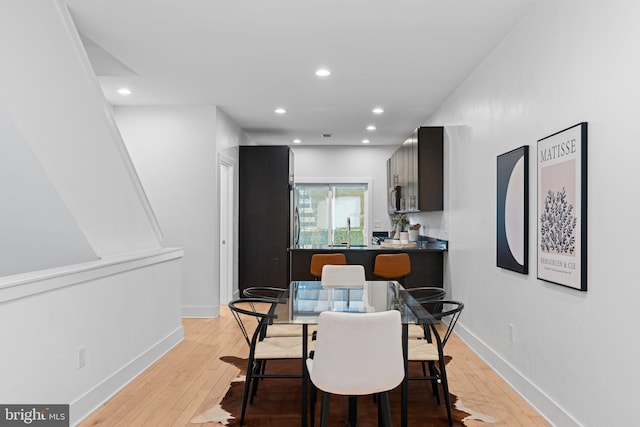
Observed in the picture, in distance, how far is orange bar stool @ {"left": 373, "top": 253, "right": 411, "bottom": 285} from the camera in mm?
5602

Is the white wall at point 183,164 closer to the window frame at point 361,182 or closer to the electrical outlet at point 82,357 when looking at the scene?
the electrical outlet at point 82,357

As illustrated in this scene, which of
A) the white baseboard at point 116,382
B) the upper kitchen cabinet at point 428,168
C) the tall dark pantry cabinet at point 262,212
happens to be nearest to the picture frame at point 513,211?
the upper kitchen cabinet at point 428,168

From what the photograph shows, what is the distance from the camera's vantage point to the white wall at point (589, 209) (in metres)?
2.27

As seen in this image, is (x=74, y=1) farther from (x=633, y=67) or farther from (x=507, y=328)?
(x=507, y=328)

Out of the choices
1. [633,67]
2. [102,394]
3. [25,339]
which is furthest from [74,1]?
[633,67]

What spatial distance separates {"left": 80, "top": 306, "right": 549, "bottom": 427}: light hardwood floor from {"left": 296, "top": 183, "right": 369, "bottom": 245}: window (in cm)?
479

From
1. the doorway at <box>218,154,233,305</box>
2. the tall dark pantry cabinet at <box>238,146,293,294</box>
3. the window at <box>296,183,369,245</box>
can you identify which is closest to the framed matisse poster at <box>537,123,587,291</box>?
the tall dark pantry cabinet at <box>238,146,293,294</box>

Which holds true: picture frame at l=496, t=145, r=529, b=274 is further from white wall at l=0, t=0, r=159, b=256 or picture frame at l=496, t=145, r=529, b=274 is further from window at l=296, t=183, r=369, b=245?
window at l=296, t=183, r=369, b=245

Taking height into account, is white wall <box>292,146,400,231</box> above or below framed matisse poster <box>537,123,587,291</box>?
above

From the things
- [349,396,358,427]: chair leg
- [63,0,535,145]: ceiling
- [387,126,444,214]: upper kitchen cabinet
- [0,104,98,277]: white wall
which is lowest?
[349,396,358,427]: chair leg

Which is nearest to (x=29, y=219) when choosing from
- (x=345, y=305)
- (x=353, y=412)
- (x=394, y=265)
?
(x=345, y=305)

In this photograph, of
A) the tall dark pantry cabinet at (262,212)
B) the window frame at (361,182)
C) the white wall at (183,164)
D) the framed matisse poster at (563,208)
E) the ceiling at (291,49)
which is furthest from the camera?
the window frame at (361,182)

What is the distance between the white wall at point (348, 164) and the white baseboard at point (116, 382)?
17.4 feet

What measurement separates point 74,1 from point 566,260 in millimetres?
3445
